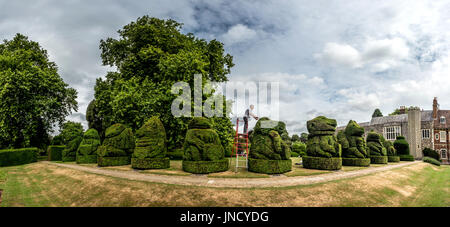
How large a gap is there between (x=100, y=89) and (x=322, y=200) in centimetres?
2561

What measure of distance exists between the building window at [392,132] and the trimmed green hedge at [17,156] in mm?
54829

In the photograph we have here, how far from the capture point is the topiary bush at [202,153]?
13.1m

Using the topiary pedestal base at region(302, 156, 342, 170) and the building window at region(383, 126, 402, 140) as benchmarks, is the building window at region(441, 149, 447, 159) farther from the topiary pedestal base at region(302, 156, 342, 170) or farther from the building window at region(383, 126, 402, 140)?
the topiary pedestal base at region(302, 156, 342, 170)

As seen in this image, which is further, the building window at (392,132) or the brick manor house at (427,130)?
the building window at (392,132)

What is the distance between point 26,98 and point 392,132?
56323 mm

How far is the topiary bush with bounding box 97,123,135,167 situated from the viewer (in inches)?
645

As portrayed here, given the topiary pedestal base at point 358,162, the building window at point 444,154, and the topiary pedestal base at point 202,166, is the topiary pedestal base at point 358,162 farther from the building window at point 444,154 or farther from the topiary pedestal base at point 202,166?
the building window at point 444,154

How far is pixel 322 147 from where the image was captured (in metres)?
15.8

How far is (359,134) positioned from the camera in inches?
757

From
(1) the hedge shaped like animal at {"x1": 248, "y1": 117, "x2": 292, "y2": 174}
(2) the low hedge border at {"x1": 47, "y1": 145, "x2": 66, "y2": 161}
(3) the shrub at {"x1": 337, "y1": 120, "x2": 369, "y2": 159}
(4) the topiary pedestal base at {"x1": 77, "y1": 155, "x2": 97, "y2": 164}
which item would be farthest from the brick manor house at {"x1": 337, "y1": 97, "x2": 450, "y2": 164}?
(2) the low hedge border at {"x1": 47, "y1": 145, "x2": 66, "y2": 161}

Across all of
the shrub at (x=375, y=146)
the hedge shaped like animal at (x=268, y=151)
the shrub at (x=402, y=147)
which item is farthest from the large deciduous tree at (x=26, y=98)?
the shrub at (x=402, y=147)

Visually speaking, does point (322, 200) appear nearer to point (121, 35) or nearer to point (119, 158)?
point (119, 158)

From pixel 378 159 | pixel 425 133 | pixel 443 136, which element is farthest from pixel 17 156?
pixel 443 136
